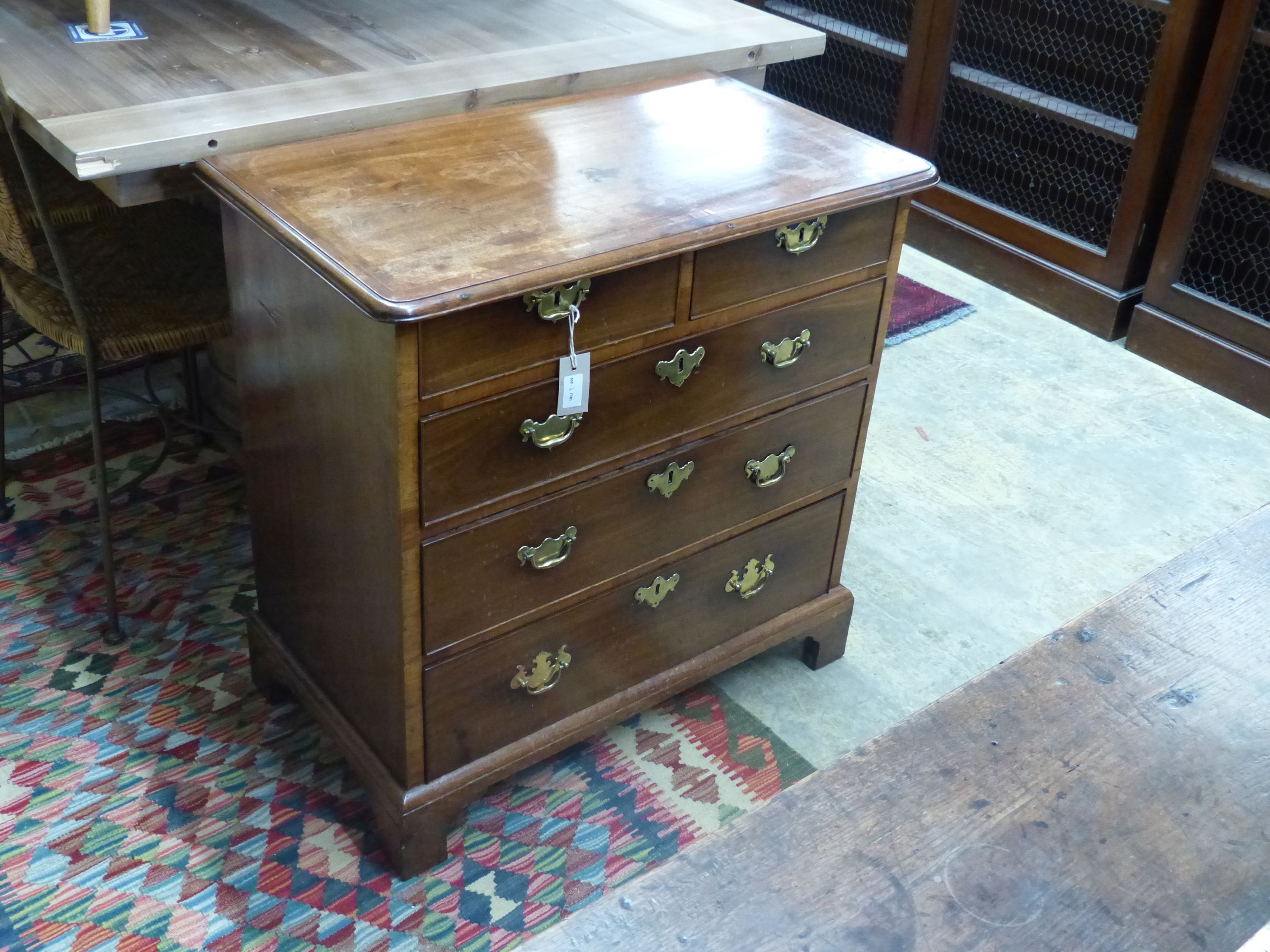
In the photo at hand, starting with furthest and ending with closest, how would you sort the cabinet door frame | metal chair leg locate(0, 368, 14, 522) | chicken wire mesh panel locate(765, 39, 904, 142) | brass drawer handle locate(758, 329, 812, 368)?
chicken wire mesh panel locate(765, 39, 904, 142), the cabinet door frame, metal chair leg locate(0, 368, 14, 522), brass drawer handle locate(758, 329, 812, 368)

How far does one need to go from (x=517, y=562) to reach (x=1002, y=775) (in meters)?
0.68

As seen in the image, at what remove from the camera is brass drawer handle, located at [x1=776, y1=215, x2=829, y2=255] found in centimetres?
155

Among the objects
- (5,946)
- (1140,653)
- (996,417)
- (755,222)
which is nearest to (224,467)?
(5,946)

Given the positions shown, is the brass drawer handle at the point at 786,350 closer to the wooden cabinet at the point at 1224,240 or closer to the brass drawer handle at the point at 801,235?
the brass drawer handle at the point at 801,235

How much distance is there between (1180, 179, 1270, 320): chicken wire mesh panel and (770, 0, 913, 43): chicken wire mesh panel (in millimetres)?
934

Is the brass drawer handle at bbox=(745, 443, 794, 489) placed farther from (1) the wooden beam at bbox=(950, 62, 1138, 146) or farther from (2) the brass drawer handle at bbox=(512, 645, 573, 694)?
(1) the wooden beam at bbox=(950, 62, 1138, 146)

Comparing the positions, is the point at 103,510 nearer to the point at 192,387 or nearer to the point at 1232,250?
the point at 192,387

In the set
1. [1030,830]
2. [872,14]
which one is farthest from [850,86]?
[1030,830]

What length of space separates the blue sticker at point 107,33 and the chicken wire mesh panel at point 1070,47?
2065 mm

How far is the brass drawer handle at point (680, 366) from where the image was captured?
1531 mm

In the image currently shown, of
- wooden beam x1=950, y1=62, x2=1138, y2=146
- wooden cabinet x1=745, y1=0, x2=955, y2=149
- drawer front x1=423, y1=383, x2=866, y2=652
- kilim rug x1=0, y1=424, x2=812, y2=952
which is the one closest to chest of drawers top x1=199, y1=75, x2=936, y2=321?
drawer front x1=423, y1=383, x2=866, y2=652

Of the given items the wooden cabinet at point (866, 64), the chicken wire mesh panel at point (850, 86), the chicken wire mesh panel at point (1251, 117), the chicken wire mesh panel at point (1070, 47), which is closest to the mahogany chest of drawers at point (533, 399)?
the chicken wire mesh panel at point (1251, 117)

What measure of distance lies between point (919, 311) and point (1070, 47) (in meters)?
0.70

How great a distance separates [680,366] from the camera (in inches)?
60.8
